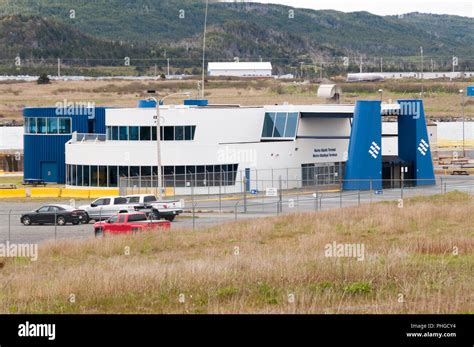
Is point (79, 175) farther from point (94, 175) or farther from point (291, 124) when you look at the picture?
point (291, 124)

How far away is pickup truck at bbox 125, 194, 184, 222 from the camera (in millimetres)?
45125

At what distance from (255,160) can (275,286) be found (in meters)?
40.4

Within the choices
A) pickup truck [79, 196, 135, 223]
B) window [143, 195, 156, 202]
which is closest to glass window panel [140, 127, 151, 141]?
window [143, 195, 156, 202]

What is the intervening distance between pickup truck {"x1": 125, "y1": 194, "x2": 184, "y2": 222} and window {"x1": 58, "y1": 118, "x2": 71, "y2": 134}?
21.3m

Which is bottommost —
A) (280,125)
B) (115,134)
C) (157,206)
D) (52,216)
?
(52,216)

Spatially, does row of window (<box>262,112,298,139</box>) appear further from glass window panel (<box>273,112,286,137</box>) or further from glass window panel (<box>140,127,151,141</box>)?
glass window panel (<box>140,127,151,141</box>)

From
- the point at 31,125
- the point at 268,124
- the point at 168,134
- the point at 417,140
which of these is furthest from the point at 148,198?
the point at 417,140

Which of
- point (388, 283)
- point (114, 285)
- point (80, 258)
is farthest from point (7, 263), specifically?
point (388, 283)

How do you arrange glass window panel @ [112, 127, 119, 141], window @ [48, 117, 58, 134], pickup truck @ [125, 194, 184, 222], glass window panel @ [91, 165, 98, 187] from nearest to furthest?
pickup truck @ [125, 194, 184, 222] < glass window panel @ [91, 165, 98, 187] < glass window panel @ [112, 127, 119, 141] < window @ [48, 117, 58, 134]

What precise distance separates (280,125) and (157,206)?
20.8 metres

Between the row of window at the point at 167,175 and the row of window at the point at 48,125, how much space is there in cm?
675

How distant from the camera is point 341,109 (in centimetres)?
6619

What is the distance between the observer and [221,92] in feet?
550

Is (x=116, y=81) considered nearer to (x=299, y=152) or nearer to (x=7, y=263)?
(x=299, y=152)
